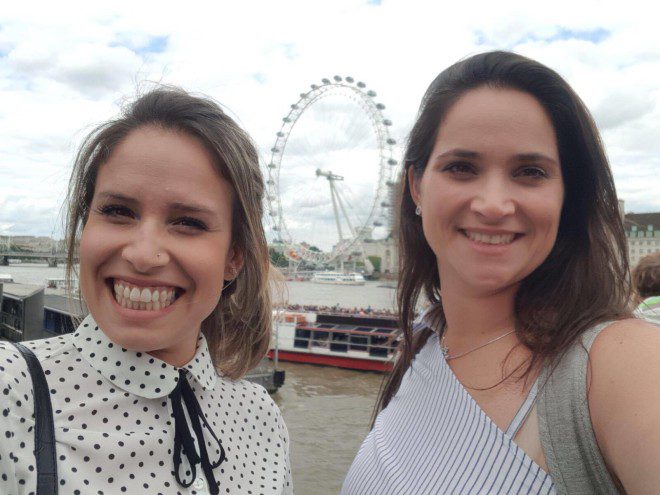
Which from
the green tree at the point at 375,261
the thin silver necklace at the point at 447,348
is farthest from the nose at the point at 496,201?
the green tree at the point at 375,261

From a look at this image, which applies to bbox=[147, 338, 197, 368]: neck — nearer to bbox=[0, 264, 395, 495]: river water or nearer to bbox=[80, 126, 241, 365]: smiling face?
bbox=[80, 126, 241, 365]: smiling face

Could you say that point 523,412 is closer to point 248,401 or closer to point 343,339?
point 248,401

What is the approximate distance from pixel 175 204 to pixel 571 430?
0.88 meters

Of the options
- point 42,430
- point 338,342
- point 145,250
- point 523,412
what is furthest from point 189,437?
point 338,342

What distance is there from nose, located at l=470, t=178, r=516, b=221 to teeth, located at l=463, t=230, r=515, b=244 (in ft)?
0.15

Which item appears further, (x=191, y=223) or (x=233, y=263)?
(x=233, y=263)

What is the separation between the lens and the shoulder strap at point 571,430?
3.10ft

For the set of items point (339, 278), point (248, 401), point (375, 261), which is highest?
point (248, 401)

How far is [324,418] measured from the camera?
42.3ft

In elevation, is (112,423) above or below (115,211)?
below

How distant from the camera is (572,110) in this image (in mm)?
1268

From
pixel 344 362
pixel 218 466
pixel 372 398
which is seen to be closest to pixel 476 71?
pixel 218 466

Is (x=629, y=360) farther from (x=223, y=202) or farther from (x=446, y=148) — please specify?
(x=223, y=202)

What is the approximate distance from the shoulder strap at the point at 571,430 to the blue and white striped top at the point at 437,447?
58 millimetres
